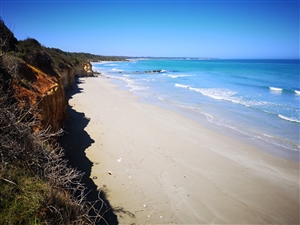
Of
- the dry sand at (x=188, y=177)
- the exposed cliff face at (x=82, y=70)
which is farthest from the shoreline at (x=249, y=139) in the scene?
the exposed cliff face at (x=82, y=70)

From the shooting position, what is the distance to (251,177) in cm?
789

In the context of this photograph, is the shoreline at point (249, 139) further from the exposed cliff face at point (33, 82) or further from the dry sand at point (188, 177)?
the exposed cliff face at point (33, 82)

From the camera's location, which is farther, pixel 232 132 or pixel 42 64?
pixel 232 132

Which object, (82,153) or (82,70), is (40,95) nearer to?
(82,153)

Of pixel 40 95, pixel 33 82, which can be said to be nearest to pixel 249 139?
pixel 40 95

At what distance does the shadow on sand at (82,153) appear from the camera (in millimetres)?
5875

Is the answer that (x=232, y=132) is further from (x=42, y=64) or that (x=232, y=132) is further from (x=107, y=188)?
(x=42, y=64)

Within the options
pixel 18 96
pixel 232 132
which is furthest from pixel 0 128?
pixel 232 132

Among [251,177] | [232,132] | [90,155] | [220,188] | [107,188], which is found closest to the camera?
[107,188]

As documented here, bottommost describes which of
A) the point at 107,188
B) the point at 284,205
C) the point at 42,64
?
the point at 284,205

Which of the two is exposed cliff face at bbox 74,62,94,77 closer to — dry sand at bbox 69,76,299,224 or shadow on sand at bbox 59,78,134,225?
shadow on sand at bbox 59,78,134,225

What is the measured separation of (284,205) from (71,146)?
8892 mm

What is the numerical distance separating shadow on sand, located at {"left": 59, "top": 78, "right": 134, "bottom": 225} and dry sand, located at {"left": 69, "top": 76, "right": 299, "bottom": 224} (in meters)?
0.22

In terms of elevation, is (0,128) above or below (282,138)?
above
